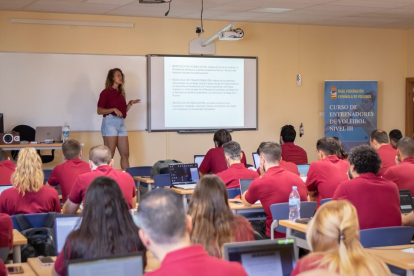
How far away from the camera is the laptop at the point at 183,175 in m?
7.08

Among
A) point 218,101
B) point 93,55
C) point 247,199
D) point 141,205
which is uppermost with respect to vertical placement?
point 93,55

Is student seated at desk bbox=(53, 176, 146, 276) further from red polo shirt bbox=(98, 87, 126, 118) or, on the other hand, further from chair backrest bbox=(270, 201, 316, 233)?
red polo shirt bbox=(98, 87, 126, 118)

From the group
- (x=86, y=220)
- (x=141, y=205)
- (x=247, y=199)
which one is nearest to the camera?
(x=141, y=205)

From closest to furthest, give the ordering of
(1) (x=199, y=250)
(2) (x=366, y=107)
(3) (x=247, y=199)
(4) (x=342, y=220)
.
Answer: (1) (x=199, y=250) < (4) (x=342, y=220) < (3) (x=247, y=199) < (2) (x=366, y=107)

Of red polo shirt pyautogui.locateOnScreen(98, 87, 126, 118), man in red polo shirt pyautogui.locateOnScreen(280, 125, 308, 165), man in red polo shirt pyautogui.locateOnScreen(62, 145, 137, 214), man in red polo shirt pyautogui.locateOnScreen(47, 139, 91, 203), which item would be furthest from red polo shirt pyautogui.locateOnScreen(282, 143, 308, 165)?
man in red polo shirt pyautogui.locateOnScreen(62, 145, 137, 214)

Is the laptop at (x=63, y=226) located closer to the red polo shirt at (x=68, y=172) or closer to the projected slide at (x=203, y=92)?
the red polo shirt at (x=68, y=172)

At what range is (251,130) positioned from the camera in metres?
11.3

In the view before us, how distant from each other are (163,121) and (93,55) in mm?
1686

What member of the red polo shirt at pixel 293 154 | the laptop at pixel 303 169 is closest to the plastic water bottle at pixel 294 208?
the laptop at pixel 303 169

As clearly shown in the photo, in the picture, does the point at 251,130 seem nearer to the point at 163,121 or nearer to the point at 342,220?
the point at 163,121

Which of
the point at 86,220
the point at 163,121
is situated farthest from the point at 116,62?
the point at 86,220

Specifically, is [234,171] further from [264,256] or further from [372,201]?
[264,256]

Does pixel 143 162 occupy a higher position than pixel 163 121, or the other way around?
pixel 163 121

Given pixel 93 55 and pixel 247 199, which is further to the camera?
pixel 93 55
